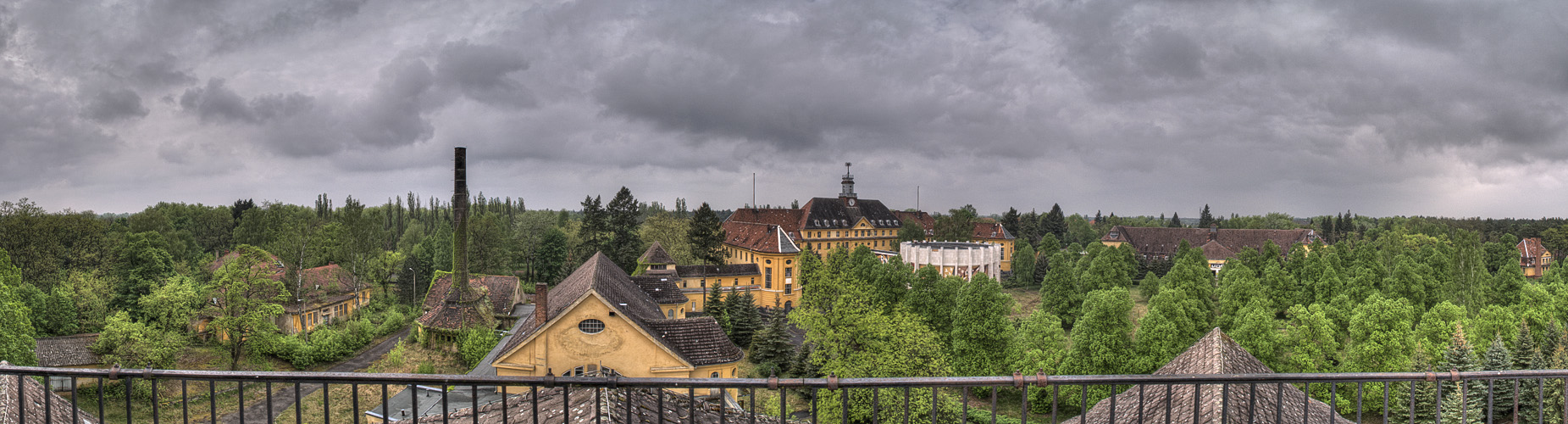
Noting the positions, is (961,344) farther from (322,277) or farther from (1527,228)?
(1527,228)

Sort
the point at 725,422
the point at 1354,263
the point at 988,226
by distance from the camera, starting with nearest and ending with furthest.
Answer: the point at 725,422, the point at 1354,263, the point at 988,226

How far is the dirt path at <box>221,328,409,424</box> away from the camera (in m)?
18.5

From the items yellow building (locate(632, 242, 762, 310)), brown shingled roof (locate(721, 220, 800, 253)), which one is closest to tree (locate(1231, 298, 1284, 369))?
yellow building (locate(632, 242, 762, 310))

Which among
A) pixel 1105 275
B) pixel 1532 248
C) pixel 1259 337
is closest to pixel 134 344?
pixel 1259 337

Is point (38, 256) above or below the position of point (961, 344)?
above

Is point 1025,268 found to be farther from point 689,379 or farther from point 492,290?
point 689,379

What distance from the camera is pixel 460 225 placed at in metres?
27.0

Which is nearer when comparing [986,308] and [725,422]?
[725,422]

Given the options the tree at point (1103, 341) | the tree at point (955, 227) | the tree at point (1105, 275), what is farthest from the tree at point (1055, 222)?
the tree at point (1103, 341)

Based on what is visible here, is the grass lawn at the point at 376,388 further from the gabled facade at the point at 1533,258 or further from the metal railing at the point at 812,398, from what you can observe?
the gabled facade at the point at 1533,258

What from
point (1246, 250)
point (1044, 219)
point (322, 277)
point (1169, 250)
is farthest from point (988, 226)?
point (322, 277)

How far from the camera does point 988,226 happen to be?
65188 millimetres

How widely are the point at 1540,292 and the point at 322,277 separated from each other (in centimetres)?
4991

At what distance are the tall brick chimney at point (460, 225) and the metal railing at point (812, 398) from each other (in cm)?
662
